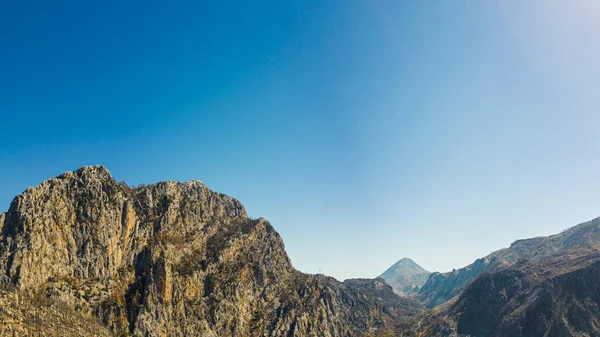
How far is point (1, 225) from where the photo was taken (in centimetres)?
16338

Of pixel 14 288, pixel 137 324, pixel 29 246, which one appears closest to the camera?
pixel 14 288

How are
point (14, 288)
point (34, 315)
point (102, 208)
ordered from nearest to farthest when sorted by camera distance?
1. point (34, 315)
2. point (14, 288)
3. point (102, 208)

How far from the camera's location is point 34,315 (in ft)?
445

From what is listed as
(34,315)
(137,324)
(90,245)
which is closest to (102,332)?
(137,324)

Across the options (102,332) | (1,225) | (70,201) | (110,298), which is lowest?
(102,332)

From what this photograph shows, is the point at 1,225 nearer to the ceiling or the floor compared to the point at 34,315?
nearer to the ceiling

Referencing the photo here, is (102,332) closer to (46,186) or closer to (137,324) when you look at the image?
(137,324)

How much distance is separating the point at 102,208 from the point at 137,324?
6638 centimetres

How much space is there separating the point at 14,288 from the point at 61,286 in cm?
1769

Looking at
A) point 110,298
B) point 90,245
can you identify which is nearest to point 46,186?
point 90,245

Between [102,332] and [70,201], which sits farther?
[70,201]

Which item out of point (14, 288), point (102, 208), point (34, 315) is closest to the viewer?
point (34, 315)

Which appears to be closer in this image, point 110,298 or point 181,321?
point 110,298

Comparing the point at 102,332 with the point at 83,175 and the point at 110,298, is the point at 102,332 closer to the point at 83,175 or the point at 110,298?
the point at 110,298
